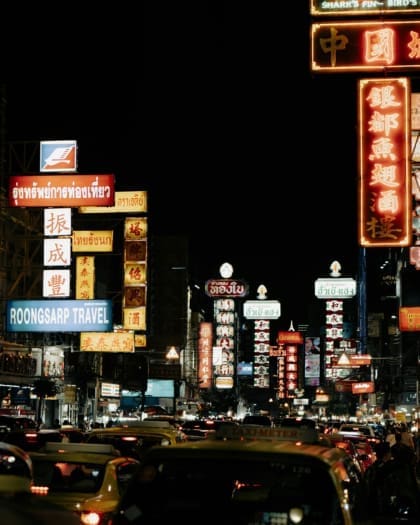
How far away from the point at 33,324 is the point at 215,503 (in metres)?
32.5

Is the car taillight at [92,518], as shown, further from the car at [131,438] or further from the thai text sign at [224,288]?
the thai text sign at [224,288]

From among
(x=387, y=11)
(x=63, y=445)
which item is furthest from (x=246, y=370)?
(x=63, y=445)

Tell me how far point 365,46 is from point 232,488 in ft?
70.0

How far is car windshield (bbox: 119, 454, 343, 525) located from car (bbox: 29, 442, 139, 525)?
15.6 ft

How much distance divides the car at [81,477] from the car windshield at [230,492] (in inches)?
187

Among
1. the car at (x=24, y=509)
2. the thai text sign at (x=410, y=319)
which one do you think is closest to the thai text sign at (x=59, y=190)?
the thai text sign at (x=410, y=319)

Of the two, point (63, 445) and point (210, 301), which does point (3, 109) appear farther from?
point (210, 301)

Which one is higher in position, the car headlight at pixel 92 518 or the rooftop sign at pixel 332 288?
the rooftop sign at pixel 332 288

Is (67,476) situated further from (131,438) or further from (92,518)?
(131,438)

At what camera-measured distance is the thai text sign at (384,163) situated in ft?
85.4

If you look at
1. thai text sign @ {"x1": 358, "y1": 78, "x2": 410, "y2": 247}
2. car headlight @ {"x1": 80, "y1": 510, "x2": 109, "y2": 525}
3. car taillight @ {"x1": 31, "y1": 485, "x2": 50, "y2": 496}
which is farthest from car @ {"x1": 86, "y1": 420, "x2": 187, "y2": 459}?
thai text sign @ {"x1": 358, "y1": 78, "x2": 410, "y2": 247}

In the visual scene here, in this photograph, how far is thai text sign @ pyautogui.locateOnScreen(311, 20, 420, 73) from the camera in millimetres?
26375

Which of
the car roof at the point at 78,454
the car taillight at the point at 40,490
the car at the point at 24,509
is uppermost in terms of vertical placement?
the car at the point at 24,509

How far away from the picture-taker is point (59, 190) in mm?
38531
